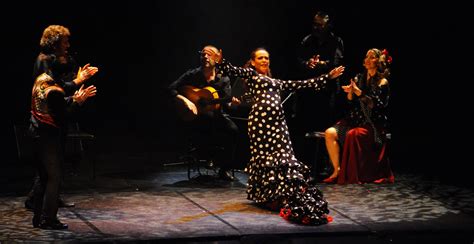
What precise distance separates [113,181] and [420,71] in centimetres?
534

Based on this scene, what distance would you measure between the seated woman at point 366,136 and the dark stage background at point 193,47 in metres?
1.65

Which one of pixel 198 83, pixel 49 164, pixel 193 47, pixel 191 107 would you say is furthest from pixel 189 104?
pixel 193 47

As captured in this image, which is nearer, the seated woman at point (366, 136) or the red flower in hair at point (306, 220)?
the red flower in hair at point (306, 220)

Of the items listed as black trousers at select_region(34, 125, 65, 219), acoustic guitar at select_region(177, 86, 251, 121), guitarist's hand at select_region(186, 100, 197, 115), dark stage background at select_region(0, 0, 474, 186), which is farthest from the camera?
dark stage background at select_region(0, 0, 474, 186)

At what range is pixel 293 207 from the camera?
686 cm

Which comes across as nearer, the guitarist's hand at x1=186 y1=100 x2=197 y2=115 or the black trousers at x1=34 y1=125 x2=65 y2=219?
the black trousers at x1=34 y1=125 x2=65 y2=219

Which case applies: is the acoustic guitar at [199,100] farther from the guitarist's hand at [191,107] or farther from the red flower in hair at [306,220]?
the red flower in hair at [306,220]

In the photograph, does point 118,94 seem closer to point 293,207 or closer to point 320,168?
point 320,168

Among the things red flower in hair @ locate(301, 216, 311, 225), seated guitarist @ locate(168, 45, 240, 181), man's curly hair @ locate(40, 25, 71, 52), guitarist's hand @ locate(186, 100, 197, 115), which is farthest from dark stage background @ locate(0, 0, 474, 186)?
man's curly hair @ locate(40, 25, 71, 52)

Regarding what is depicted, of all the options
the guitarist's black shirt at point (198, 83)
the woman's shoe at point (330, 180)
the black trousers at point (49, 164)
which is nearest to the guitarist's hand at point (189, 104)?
the guitarist's black shirt at point (198, 83)

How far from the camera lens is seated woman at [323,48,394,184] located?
8.95m

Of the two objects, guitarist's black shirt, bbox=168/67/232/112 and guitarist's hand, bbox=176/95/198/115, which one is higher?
guitarist's black shirt, bbox=168/67/232/112

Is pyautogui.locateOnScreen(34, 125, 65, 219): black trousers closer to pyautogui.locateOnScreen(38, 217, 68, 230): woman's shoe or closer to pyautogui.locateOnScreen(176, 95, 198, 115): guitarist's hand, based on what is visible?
pyautogui.locateOnScreen(38, 217, 68, 230): woman's shoe

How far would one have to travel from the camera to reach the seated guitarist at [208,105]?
908 cm
